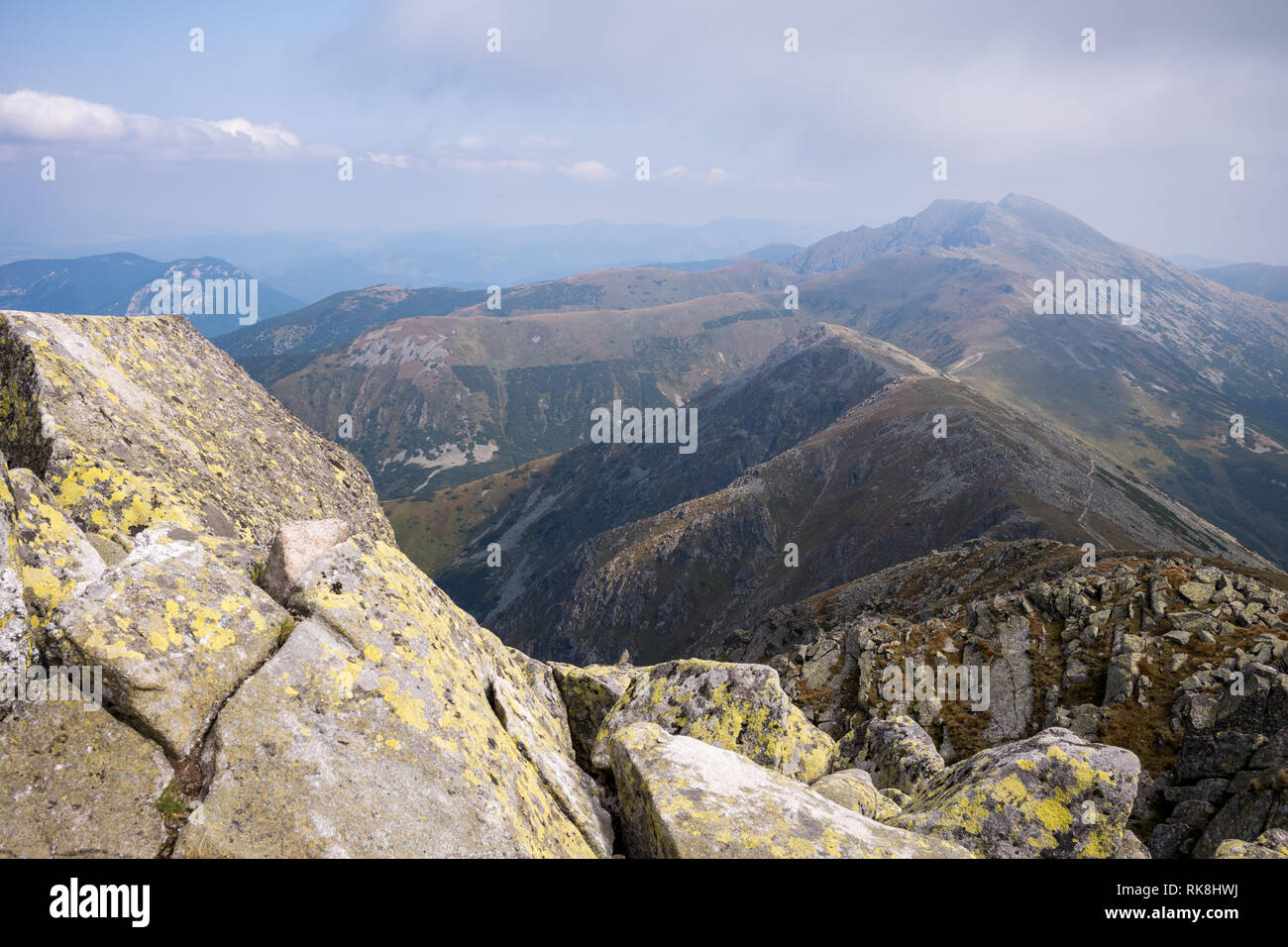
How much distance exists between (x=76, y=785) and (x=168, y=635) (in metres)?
2.16

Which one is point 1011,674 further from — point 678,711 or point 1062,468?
point 1062,468

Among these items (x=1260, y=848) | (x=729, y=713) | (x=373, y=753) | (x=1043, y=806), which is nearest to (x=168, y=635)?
(x=373, y=753)

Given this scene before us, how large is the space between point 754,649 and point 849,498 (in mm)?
100409

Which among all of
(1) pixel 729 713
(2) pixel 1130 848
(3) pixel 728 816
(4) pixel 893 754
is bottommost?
(4) pixel 893 754

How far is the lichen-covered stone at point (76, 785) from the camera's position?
289 inches

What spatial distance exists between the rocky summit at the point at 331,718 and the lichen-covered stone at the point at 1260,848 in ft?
0.23

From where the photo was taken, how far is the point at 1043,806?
14.2 metres

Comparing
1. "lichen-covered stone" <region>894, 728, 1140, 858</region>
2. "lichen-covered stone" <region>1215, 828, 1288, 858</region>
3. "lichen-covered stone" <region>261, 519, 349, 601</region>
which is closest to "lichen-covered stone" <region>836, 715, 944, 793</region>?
"lichen-covered stone" <region>894, 728, 1140, 858</region>

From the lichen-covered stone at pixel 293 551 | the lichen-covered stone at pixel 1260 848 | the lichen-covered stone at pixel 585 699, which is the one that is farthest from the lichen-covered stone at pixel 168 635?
the lichen-covered stone at pixel 1260 848

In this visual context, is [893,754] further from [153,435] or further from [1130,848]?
[153,435]

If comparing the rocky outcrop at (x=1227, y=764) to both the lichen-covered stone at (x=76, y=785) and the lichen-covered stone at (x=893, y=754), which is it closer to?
the lichen-covered stone at (x=893, y=754)

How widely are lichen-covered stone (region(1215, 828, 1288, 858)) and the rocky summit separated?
0.23 feet

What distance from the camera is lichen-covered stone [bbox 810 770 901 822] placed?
590 inches
